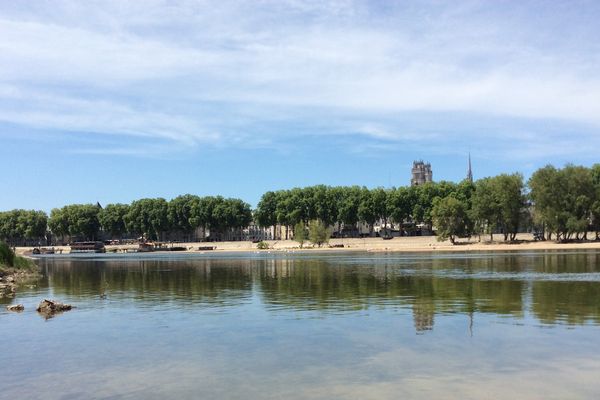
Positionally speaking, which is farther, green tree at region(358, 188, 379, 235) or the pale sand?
green tree at region(358, 188, 379, 235)

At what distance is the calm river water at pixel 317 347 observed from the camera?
15.1m

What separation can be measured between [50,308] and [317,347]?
18.3 metres

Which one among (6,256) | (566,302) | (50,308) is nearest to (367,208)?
(6,256)

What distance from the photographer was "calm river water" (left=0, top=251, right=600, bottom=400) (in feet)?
49.4

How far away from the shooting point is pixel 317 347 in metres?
19.8

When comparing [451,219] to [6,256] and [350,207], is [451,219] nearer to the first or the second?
[350,207]

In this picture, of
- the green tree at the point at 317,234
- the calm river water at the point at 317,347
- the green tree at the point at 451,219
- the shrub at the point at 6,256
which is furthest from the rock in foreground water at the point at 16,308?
the green tree at the point at 317,234

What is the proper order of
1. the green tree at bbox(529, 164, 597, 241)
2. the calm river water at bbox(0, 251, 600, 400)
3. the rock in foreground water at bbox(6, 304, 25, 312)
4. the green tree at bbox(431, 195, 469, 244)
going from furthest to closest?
the green tree at bbox(431, 195, 469, 244)
the green tree at bbox(529, 164, 597, 241)
the rock in foreground water at bbox(6, 304, 25, 312)
the calm river water at bbox(0, 251, 600, 400)

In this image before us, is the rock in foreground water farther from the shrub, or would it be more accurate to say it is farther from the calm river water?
the shrub

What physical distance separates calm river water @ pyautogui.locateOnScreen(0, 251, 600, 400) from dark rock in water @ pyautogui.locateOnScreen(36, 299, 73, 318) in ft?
2.29

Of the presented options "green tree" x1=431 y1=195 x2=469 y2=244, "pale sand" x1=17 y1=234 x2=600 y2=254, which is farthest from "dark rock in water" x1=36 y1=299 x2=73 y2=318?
"green tree" x1=431 y1=195 x2=469 y2=244

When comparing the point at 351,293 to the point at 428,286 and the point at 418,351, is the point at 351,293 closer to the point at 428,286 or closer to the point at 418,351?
the point at 428,286

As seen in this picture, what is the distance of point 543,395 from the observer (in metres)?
13.8

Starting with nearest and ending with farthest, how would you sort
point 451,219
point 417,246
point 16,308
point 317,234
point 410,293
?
point 16,308, point 410,293, point 451,219, point 417,246, point 317,234
